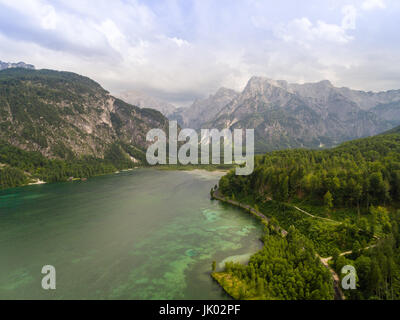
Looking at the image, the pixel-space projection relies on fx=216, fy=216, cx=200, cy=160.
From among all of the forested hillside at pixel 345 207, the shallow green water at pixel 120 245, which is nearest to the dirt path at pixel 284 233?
the forested hillside at pixel 345 207

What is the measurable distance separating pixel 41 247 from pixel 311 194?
69.9 m

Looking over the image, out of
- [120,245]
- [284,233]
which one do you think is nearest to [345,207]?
[284,233]

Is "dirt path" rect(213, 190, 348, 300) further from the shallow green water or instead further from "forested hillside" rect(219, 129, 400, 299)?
the shallow green water

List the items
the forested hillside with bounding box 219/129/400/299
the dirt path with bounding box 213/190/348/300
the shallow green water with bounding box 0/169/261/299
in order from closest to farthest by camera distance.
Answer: the dirt path with bounding box 213/190/348/300 < the forested hillside with bounding box 219/129/400/299 < the shallow green water with bounding box 0/169/261/299

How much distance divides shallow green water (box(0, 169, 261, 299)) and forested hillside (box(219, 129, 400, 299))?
10.9m

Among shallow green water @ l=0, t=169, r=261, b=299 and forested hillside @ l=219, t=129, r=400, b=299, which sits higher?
forested hillside @ l=219, t=129, r=400, b=299

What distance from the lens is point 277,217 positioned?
199ft

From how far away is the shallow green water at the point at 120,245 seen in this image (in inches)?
1362

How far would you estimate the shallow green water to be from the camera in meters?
34.6

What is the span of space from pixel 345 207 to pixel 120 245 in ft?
185

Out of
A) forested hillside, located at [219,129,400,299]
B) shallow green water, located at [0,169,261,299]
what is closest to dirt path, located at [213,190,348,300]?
forested hillside, located at [219,129,400,299]

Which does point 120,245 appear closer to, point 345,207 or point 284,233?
point 284,233

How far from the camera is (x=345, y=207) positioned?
55.3 metres

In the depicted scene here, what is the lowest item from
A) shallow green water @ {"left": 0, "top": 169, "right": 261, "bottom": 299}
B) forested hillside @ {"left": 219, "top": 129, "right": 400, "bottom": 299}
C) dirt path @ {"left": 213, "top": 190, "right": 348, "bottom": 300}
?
shallow green water @ {"left": 0, "top": 169, "right": 261, "bottom": 299}
